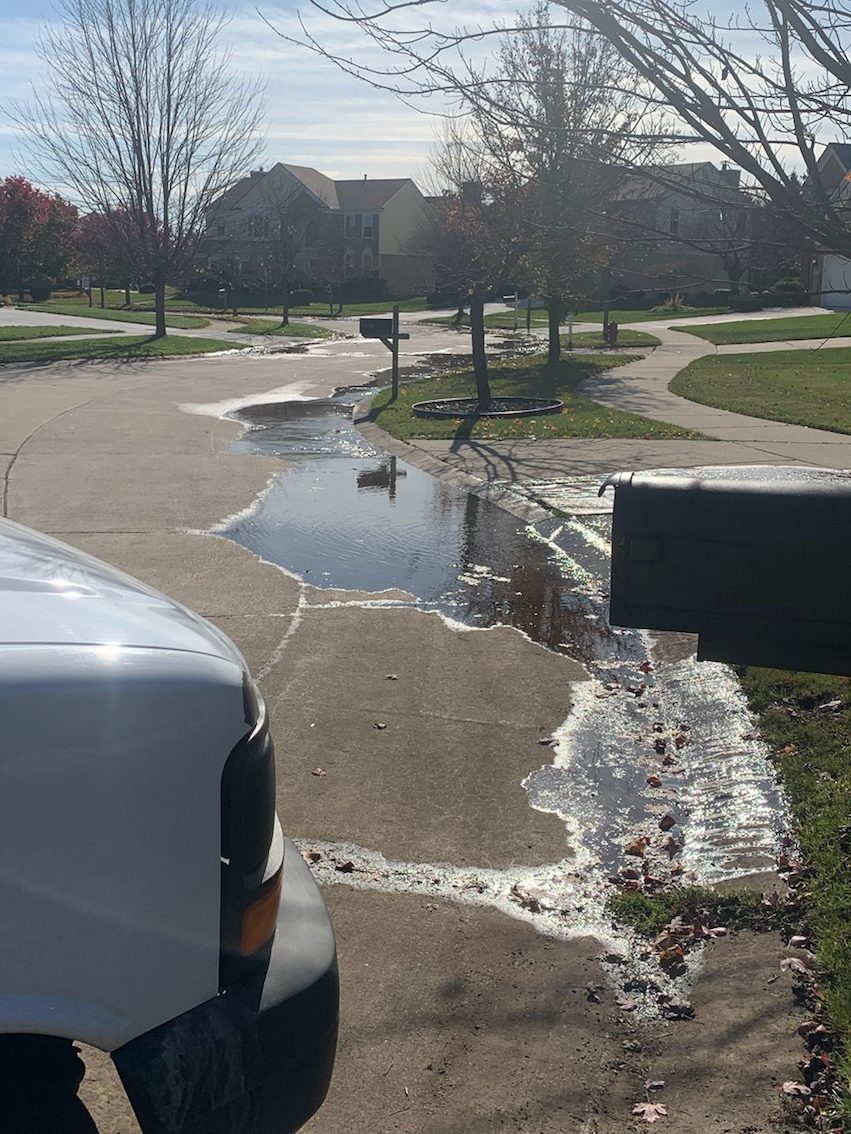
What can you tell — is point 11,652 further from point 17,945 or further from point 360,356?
point 360,356

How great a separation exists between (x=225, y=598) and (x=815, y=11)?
5236mm

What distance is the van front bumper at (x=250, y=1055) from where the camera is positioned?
213 centimetres

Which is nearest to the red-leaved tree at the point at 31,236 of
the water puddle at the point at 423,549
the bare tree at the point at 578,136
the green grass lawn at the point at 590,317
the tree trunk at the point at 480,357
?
the green grass lawn at the point at 590,317

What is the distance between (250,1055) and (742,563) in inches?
60.9

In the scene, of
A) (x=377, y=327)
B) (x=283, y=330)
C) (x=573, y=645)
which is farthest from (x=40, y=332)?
(x=573, y=645)

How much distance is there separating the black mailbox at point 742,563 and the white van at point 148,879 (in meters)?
1.04

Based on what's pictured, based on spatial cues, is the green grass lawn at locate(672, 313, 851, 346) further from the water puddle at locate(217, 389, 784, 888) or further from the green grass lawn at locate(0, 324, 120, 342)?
the water puddle at locate(217, 389, 784, 888)

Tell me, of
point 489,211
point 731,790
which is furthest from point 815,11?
point 489,211

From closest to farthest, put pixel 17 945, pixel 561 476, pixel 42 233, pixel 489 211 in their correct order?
pixel 17 945 < pixel 561 476 < pixel 489 211 < pixel 42 233

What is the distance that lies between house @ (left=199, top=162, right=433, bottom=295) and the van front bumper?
220 feet

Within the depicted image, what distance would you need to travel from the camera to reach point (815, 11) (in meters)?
3.98

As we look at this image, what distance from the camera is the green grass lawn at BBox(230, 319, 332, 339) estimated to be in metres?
41.5

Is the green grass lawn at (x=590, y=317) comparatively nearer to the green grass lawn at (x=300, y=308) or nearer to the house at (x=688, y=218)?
the green grass lawn at (x=300, y=308)

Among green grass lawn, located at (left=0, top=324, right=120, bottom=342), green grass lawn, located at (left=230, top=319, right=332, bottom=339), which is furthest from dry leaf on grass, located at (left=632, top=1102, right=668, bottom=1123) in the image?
green grass lawn, located at (left=230, top=319, right=332, bottom=339)
